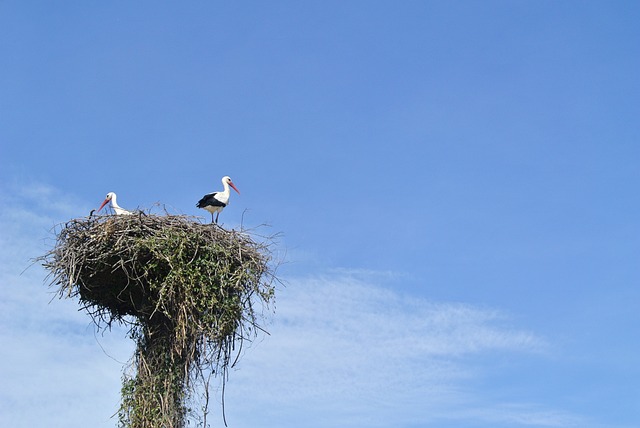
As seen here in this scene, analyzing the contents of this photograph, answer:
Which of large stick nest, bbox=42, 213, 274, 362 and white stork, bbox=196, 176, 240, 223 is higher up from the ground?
white stork, bbox=196, 176, 240, 223

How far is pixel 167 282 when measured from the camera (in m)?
10.4

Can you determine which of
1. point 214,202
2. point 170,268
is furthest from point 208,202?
point 170,268

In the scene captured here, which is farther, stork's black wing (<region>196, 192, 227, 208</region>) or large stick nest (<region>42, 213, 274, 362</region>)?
stork's black wing (<region>196, 192, 227, 208</region>)

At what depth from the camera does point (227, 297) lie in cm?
1066

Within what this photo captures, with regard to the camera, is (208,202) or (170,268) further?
(208,202)

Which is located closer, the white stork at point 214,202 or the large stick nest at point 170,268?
the large stick nest at point 170,268

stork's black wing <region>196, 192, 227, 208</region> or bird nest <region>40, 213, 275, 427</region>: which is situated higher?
stork's black wing <region>196, 192, 227, 208</region>

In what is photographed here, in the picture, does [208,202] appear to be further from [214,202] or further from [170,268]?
[170,268]

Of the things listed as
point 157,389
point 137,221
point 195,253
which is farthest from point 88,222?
point 157,389

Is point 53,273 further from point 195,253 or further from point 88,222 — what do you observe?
point 195,253

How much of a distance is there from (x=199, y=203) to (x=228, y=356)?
2537mm

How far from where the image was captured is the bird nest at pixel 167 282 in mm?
10266

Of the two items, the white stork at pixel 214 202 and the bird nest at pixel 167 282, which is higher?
the white stork at pixel 214 202

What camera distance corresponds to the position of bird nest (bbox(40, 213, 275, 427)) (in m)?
10.3
